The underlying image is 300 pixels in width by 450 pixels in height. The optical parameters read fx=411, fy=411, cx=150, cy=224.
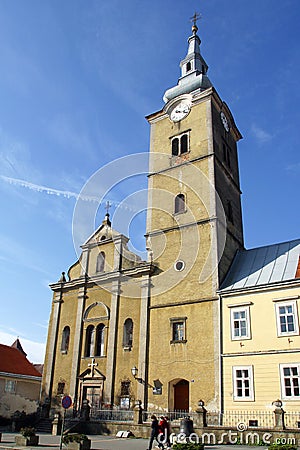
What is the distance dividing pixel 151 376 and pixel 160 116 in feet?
71.3

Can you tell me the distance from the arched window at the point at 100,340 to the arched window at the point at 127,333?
2.21 metres

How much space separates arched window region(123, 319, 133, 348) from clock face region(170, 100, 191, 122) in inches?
677

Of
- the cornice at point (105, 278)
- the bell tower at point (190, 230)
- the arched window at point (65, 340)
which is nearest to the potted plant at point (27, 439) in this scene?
the bell tower at point (190, 230)

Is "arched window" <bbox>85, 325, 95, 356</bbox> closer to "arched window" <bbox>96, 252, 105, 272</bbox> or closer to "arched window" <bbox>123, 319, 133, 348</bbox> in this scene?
"arched window" <bbox>123, 319, 133, 348</bbox>

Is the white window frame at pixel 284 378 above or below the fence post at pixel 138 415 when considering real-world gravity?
above

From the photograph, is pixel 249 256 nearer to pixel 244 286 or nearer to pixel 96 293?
pixel 244 286

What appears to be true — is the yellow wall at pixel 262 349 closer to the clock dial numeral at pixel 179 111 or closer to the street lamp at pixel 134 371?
the street lamp at pixel 134 371

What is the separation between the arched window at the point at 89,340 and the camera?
30.0 m

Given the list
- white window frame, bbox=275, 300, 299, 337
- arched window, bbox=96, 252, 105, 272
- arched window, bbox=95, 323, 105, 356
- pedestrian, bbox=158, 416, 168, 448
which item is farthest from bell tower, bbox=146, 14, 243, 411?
pedestrian, bbox=158, 416, 168, 448

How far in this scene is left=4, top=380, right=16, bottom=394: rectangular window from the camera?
37.9 metres

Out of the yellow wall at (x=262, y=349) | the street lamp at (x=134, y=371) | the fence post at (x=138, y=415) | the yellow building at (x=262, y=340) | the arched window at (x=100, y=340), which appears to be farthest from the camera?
the arched window at (x=100, y=340)

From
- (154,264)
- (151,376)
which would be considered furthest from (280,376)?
(154,264)

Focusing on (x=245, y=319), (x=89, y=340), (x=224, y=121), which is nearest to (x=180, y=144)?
(x=224, y=121)

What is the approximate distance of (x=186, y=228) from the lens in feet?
95.9
